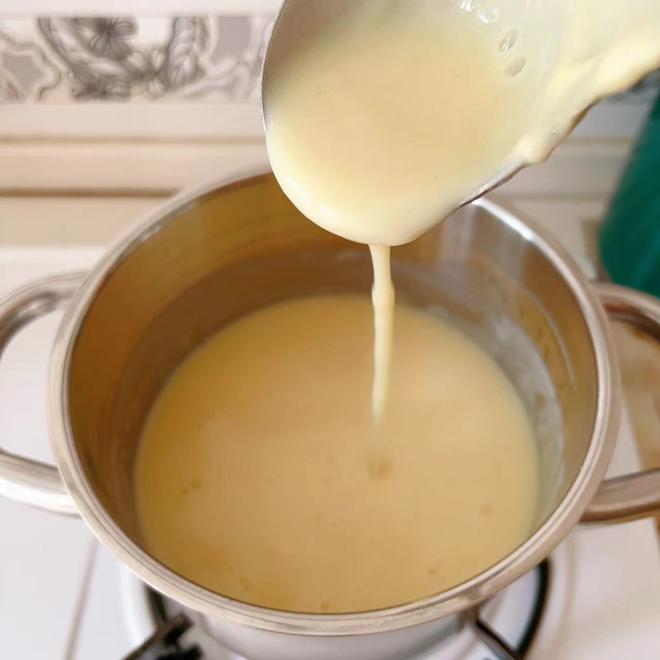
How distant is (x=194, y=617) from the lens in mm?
588

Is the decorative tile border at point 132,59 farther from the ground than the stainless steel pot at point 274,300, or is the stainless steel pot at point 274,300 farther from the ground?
the decorative tile border at point 132,59

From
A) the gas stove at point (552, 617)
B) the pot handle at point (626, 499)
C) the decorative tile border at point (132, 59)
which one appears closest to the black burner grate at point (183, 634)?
A: the gas stove at point (552, 617)

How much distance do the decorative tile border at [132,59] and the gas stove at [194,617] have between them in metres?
0.37

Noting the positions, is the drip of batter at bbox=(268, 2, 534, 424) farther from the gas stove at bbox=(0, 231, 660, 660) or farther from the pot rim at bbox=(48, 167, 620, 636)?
the gas stove at bbox=(0, 231, 660, 660)

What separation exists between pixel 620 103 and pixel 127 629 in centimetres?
61

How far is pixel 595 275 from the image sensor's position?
31.6 inches

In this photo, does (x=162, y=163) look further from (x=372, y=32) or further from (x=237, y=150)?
(x=372, y=32)

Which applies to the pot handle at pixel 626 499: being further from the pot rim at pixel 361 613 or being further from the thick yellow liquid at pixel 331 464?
the thick yellow liquid at pixel 331 464

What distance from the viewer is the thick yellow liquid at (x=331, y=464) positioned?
67cm

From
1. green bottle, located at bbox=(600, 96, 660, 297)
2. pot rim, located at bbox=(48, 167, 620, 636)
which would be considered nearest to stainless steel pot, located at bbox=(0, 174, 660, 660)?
pot rim, located at bbox=(48, 167, 620, 636)

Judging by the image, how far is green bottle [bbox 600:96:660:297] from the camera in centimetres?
71

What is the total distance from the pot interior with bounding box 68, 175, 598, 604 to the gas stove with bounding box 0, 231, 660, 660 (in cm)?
5

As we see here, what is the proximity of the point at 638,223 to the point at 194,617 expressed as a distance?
0.49 m

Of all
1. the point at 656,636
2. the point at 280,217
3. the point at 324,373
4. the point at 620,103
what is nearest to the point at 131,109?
the point at 280,217
